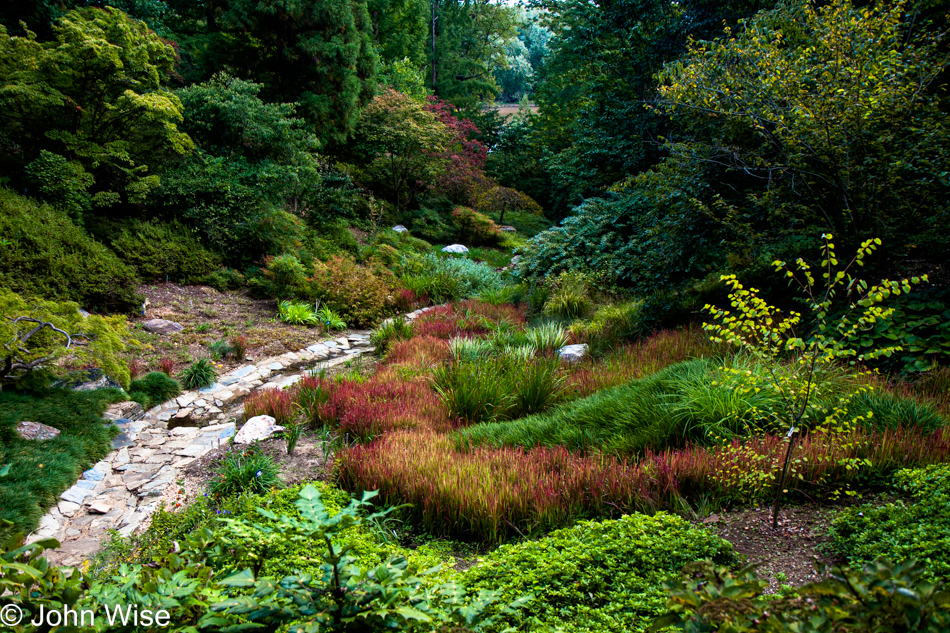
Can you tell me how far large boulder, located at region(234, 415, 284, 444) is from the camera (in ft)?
14.2

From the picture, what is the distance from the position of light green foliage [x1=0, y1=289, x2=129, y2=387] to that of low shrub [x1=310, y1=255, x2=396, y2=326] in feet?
13.7

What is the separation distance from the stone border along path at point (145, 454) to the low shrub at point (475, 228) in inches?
405

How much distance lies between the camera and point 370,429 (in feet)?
13.9

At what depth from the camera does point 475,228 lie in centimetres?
1664

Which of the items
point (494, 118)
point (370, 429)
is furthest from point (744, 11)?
point (494, 118)

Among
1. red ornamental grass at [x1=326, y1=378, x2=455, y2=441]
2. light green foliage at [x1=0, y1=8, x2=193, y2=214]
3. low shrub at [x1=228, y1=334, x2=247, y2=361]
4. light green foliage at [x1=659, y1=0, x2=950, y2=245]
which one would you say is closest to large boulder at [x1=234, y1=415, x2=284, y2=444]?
red ornamental grass at [x1=326, y1=378, x2=455, y2=441]

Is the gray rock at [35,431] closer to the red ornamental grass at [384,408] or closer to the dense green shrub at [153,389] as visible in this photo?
the dense green shrub at [153,389]

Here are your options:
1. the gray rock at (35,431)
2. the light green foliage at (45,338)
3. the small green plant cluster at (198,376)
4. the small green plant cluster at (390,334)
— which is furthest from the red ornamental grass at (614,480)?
the small green plant cluster at (390,334)

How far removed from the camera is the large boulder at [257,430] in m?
4.34

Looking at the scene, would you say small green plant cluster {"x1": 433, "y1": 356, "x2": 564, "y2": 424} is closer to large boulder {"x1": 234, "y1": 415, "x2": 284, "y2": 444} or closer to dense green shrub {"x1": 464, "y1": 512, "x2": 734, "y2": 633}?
large boulder {"x1": 234, "y1": 415, "x2": 284, "y2": 444}

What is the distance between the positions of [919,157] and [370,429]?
5554 millimetres

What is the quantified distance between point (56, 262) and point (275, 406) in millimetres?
4349

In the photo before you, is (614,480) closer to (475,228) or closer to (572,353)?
(572,353)

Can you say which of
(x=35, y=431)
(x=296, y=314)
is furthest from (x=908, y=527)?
(x=296, y=314)
